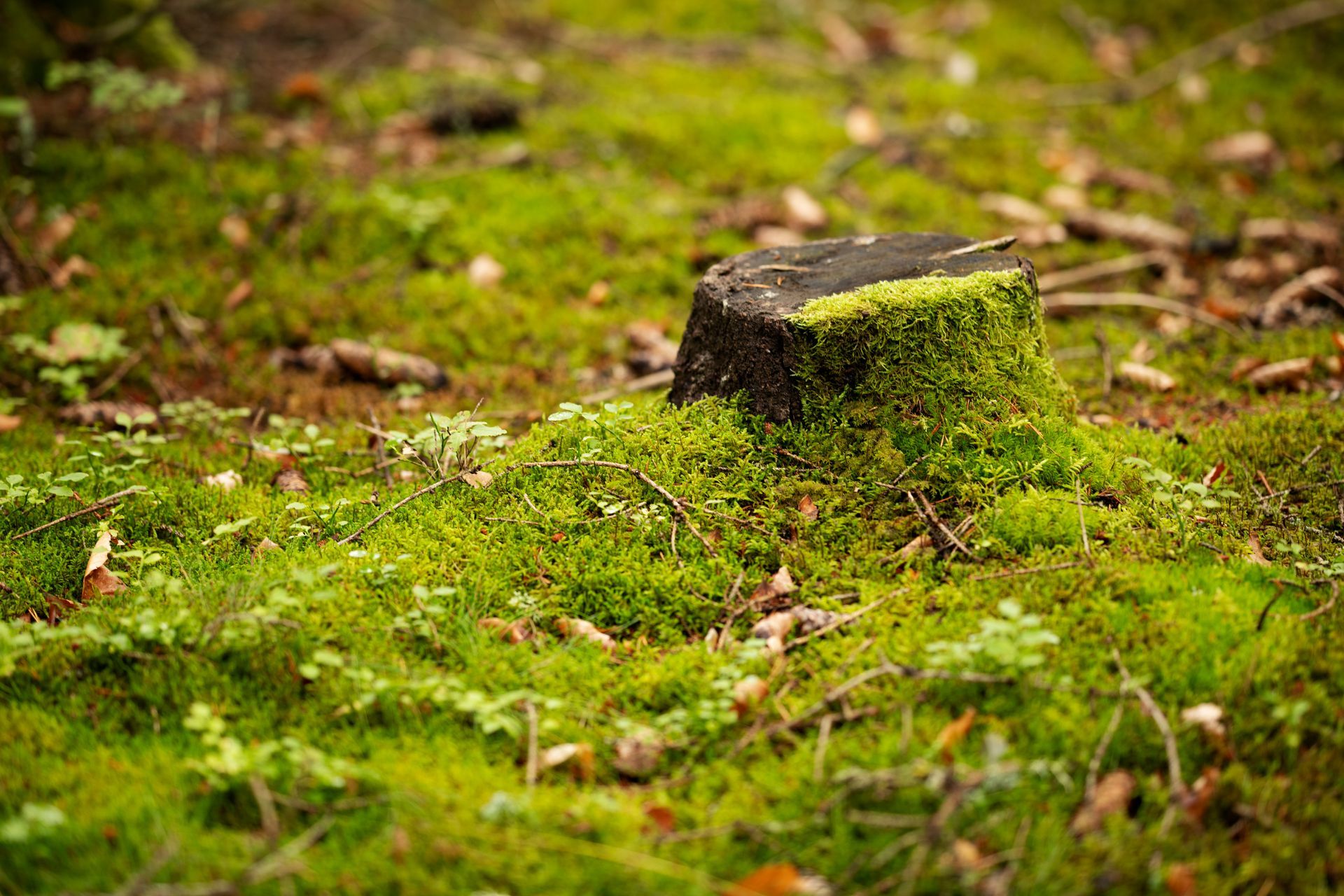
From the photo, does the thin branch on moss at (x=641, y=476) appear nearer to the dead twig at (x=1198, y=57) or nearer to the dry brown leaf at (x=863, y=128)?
the dry brown leaf at (x=863, y=128)

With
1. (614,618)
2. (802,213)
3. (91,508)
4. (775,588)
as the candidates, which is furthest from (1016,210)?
(91,508)

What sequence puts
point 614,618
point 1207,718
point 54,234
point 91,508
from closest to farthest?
1. point 1207,718
2. point 614,618
3. point 91,508
4. point 54,234

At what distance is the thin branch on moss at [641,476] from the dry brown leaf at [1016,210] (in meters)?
3.98

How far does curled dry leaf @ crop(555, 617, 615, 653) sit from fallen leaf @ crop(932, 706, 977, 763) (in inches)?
36.9

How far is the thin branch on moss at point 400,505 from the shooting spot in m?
3.02

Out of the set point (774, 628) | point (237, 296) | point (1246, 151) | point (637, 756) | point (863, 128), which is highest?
point (863, 128)

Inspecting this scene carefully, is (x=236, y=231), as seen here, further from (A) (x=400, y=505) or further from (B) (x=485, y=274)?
(A) (x=400, y=505)

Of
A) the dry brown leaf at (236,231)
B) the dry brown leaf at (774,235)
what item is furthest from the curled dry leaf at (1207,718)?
the dry brown leaf at (236,231)

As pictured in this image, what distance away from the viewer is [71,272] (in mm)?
5066

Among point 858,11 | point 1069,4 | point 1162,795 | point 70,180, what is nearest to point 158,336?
point 70,180

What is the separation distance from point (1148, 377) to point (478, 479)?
3044mm

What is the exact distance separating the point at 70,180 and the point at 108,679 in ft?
14.5

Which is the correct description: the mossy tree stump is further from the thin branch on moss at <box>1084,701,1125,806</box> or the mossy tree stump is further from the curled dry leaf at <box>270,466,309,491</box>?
the curled dry leaf at <box>270,466,309,491</box>

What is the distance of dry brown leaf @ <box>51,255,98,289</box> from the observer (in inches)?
198
